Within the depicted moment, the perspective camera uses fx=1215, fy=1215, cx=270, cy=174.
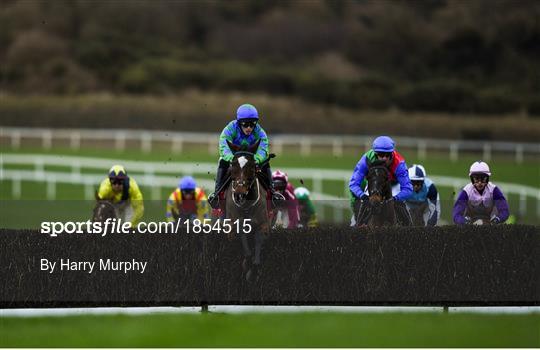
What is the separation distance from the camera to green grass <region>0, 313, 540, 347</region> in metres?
8.65

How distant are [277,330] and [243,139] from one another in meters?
2.33

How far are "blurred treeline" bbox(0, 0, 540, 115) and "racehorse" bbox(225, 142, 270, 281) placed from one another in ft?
70.4

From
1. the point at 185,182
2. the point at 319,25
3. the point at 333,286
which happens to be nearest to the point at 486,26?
the point at 319,25

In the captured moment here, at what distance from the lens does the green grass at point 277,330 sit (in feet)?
28.4

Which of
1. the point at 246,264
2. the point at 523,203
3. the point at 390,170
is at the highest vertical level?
the point at 390,170

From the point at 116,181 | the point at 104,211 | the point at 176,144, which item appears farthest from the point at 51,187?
the point at 104,211

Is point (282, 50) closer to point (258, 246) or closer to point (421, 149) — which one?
point (421, 149)

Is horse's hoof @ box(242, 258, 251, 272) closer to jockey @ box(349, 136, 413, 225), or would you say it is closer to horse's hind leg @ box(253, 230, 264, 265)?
horse's hind leg @ box(253, 230, 264, 265)

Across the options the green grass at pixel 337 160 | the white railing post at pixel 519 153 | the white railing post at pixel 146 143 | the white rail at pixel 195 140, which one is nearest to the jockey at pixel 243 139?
the green grass at pixel 337 160

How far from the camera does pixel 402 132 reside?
33.1 meters

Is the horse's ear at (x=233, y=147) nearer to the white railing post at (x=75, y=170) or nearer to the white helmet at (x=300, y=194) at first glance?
the white helmet at (x=300, y=194)

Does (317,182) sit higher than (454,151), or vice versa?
(454,151)

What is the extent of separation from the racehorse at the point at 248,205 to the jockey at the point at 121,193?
8.84 ft

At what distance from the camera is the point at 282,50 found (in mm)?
39875
